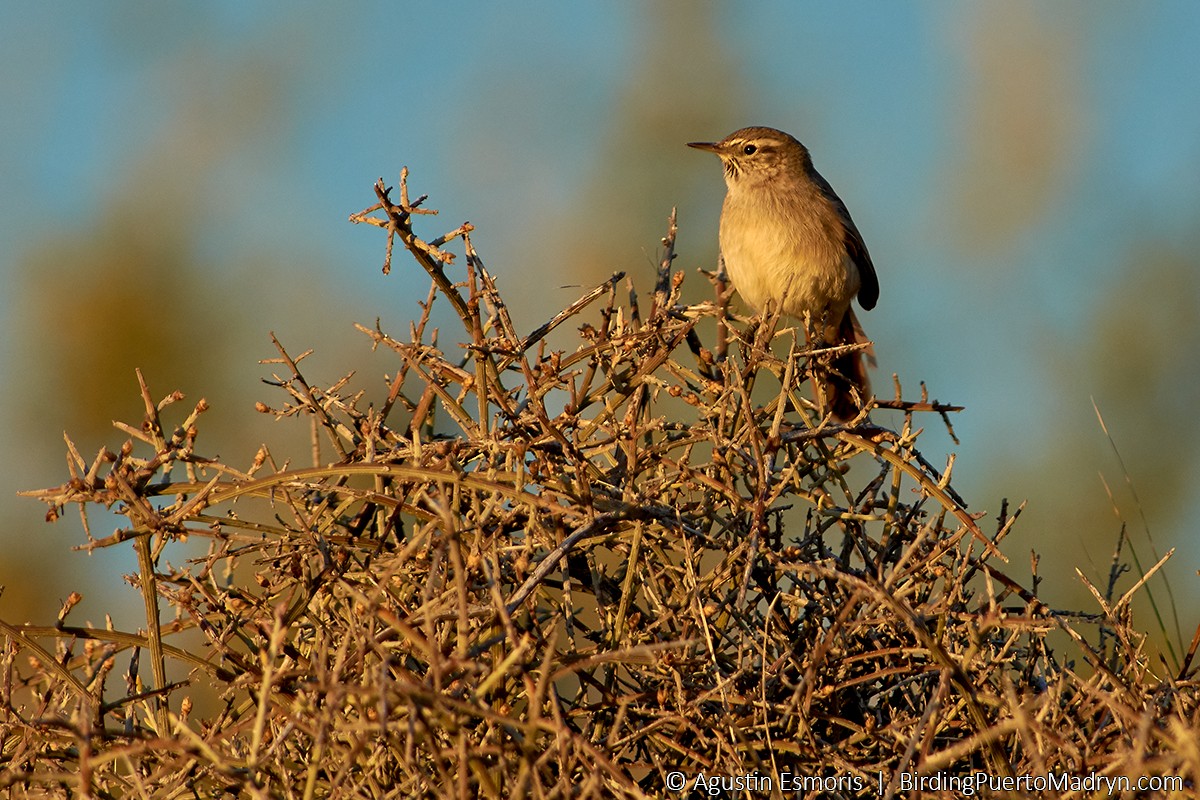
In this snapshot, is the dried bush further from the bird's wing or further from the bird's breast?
the bird's wing

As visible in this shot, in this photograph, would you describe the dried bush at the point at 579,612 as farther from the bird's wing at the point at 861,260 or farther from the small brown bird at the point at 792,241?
the bird's wing at the point at 861,260

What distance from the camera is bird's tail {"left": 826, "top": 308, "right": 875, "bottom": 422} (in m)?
4.00

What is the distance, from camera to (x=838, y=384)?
429 cm

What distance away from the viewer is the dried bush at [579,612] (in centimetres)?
201

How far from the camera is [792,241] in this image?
474 cm

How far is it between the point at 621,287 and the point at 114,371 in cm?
318

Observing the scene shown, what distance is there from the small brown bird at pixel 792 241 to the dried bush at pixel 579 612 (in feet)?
6.56

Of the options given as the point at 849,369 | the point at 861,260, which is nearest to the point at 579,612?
the point at 849,369

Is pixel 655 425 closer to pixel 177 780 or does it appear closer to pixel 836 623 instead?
pixel 836 623

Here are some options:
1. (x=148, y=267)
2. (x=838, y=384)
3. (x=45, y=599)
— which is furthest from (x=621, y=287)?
(x=148, y=267)

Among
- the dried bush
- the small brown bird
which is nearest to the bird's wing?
the small brown bird

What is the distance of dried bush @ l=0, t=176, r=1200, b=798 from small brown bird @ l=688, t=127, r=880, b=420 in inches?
78.7

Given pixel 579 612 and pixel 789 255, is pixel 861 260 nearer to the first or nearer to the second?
pixel 789 255

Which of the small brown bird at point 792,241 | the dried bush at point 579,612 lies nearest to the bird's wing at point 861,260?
the small brown bird at point 792,241
